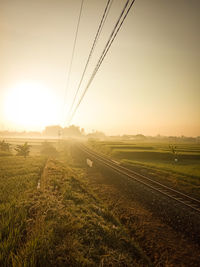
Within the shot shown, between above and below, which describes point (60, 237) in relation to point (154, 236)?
above

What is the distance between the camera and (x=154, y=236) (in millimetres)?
4922

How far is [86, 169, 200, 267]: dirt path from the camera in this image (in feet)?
13.0

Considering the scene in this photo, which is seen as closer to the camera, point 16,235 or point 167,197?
point 16,235

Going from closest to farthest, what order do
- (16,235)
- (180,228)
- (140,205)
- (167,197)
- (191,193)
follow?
(16,235) < (180,228) < (140,205) < (167,197) < (191,193)

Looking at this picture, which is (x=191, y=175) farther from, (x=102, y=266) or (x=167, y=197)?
(x=102, y=266)

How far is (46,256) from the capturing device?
3.02 meters

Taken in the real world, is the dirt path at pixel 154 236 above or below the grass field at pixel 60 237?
below

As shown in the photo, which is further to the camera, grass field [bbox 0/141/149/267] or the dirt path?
the dirt path

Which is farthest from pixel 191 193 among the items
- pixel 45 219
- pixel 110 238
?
→ pixel 45 219

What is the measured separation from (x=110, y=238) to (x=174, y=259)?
6.90ft

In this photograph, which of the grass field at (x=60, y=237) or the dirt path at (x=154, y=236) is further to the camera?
the dirt path at (x=154, y=236)

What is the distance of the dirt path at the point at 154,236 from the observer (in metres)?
3.97

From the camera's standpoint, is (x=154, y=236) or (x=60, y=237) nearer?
(x=60, y=237)

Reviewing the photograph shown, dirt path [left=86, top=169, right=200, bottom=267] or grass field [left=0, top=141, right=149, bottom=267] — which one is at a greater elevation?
grass field [left=0, top=141, right=149, bottom=267]
